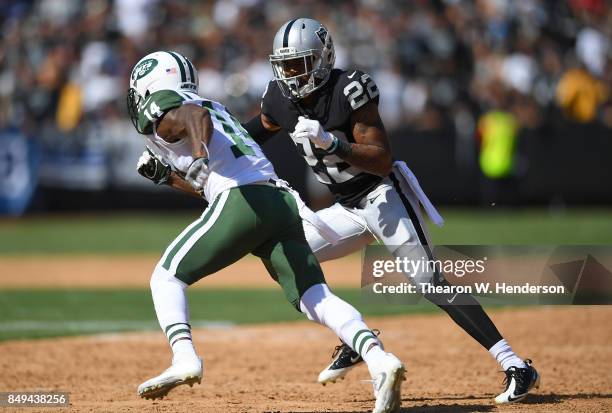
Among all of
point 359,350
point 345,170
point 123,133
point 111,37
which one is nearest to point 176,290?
point 359,350

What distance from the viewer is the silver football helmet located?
20.8ft

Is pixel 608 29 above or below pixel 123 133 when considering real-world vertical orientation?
above

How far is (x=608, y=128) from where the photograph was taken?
783 inches

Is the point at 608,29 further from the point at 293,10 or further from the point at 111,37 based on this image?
the point at 111,37

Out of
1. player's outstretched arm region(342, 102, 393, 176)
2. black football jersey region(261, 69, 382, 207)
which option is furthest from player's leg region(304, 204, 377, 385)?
player's outstretched arm region(342, 102, 393, 176)

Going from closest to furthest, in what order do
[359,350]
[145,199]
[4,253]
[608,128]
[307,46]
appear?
[359,350] → [307,46] → [4,253] → [608,128] → [145,199]

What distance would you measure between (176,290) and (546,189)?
1620 centimetres

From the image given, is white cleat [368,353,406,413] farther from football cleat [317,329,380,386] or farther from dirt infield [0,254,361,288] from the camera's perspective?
→ dirt infield [0,254,361,288]

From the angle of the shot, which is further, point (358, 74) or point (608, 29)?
point (608, 29)

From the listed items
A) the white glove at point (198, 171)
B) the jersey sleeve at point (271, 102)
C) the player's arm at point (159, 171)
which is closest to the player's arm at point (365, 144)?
the jersey sleeve at point (271, 102)

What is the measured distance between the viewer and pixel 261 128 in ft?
22.9

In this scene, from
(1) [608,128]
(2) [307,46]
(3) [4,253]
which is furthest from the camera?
(1) [608,128]

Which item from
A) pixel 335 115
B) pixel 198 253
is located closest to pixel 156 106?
pixel 198 253

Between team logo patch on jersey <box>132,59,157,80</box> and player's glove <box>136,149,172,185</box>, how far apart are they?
485 mm
